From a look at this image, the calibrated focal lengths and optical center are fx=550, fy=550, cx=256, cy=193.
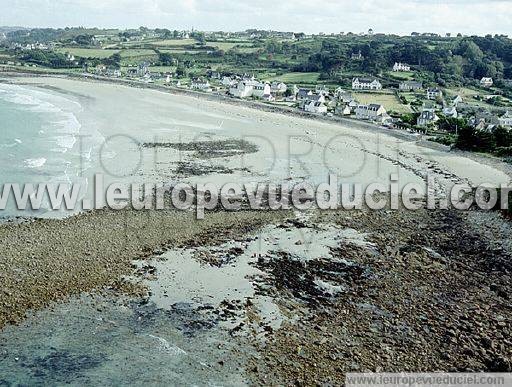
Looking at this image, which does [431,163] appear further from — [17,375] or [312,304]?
[17,375]

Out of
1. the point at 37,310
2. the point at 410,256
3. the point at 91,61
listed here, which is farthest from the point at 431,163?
the point at 91,61

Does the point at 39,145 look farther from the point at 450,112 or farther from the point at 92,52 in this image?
the point at 92,52

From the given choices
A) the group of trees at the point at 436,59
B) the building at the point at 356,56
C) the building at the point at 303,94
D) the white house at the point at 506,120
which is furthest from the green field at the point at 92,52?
the white house at the point at 506,120

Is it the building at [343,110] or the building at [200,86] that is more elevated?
the building at [200,86]

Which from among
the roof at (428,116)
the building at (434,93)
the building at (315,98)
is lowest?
the roof at (428,116)

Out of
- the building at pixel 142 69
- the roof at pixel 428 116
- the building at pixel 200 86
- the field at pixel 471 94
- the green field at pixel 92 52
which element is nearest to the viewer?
the roof at pixel 428 116

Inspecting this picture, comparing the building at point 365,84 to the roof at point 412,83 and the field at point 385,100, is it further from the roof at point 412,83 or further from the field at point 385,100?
the field at point 385,100
